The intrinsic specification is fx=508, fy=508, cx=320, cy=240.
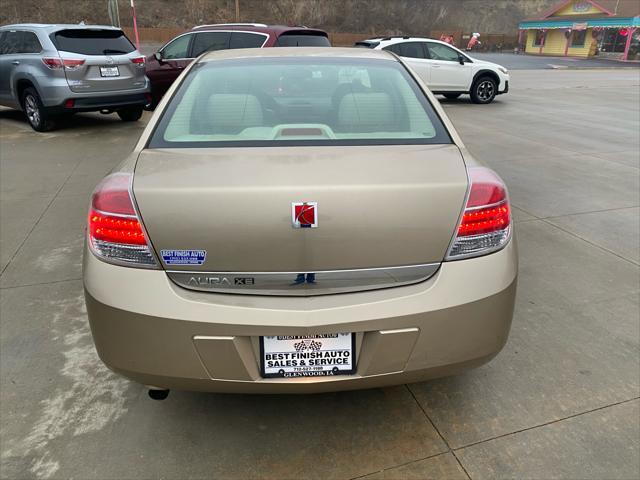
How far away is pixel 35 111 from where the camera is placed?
907 centimetres

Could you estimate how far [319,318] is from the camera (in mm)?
1808

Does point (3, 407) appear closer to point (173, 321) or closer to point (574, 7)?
point (173, 321)

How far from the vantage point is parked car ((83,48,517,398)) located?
1812 millimetres

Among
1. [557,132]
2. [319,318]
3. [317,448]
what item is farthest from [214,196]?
[557,132]

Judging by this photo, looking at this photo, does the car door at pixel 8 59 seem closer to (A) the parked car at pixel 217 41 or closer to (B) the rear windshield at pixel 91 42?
(B) the rear windshield at pixel 91 42

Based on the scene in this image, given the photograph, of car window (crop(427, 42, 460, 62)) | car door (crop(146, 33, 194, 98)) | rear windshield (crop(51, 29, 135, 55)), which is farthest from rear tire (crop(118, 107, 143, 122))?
car window (crop(427, 42, 460, 62))

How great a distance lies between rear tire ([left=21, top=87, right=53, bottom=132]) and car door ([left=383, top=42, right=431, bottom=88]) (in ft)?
27.7

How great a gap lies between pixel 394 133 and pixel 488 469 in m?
1.51

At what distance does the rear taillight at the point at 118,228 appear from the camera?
6.10ft

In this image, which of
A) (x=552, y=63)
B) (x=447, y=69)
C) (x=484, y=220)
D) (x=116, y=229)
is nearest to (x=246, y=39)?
(x=447, y=69)

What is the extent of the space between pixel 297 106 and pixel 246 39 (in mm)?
8625

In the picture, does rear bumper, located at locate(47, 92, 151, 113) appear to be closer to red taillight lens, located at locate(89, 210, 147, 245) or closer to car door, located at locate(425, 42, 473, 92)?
car door, located at locate(425, 42, 473, 92)

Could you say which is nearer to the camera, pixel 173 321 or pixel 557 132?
pixel 173 321

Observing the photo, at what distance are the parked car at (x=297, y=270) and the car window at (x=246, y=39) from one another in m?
8.74
